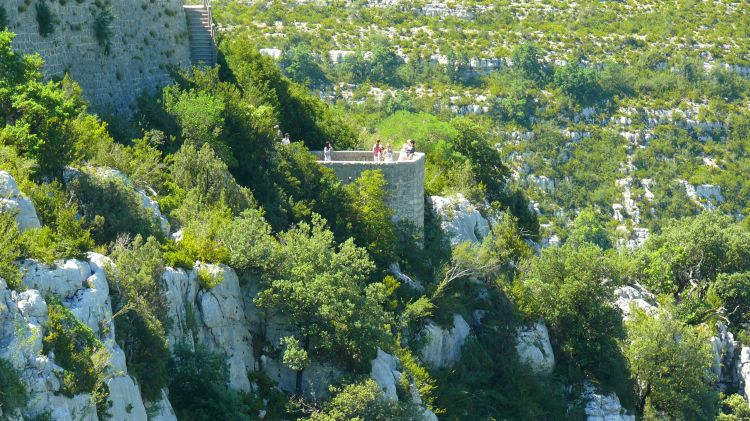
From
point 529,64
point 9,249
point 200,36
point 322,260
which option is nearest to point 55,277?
point 9,249

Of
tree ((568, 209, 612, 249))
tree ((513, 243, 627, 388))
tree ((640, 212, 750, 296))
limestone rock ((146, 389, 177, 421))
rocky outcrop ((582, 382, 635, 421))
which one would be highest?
limestone rock ((146, 389, 177, 421))

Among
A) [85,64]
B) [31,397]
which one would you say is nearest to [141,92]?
[85,64]

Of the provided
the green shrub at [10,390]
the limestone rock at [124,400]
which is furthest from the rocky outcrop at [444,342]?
the green shrub at [10,390]

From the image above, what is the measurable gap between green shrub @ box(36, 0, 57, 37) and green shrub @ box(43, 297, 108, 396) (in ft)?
44.2

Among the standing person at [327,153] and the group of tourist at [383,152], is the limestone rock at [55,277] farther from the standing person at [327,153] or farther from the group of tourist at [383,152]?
the standing person at [327,153]

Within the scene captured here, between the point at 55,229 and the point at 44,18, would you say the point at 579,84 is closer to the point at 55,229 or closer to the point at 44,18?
the point at 44,18

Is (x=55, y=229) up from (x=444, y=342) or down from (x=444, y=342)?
up

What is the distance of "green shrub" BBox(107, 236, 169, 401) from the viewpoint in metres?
32.0

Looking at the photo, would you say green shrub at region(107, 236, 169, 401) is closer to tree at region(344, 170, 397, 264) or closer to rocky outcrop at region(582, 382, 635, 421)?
tree at region(344, 170, 397, 264)

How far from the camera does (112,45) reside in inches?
1783

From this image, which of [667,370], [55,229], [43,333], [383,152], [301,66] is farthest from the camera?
[301,66]

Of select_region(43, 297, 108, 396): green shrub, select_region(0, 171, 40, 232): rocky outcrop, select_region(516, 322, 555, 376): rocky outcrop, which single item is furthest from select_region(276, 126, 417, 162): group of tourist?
select_region(43, 297, 108, 396): green shrub

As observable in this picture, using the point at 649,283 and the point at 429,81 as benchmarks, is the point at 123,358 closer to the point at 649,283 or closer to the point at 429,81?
the point at 649,283

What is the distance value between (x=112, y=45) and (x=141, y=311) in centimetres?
1465
